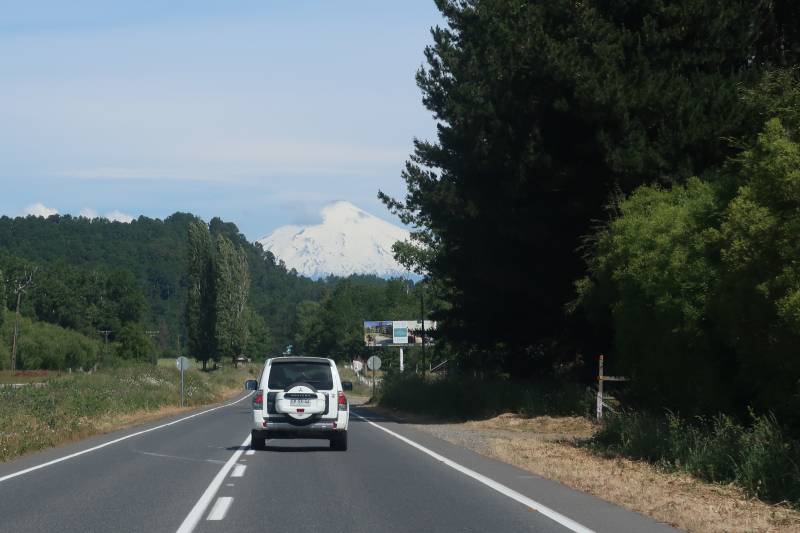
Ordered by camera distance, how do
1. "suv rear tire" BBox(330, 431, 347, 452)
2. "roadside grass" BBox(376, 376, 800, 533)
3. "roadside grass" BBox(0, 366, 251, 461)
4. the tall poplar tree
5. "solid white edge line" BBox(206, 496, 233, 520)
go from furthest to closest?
the tall poplar tree
"roadside grass" BBox(0, 366, 251, 461)
"suv rear tire" BBox(330, 431, 347, 452)
"roadside grass" BBox(376, 376, 800, 533)
"solid white edge line" BBox(206, 496, 233, 520)

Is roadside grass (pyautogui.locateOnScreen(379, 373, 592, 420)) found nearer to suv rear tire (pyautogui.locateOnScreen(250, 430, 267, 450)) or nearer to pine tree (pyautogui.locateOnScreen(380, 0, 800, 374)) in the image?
pine tree (pyautogui.locateOnScreen(380, 0, 800, 374))

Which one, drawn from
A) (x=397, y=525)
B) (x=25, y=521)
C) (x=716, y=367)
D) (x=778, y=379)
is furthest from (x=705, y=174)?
(x=25, y=521)

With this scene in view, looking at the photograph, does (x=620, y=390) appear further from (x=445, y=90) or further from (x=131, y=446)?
(x=445, y=90)

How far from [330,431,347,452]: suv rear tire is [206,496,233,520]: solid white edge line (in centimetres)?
788

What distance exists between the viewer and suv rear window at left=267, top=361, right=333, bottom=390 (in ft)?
69.5

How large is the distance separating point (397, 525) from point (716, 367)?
10.4m

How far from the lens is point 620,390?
30.6 m

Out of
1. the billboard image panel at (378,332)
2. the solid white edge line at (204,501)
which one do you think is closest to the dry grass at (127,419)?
the solid white edge line at (204,501)

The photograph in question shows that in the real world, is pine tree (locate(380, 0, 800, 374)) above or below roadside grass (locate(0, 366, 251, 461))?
above

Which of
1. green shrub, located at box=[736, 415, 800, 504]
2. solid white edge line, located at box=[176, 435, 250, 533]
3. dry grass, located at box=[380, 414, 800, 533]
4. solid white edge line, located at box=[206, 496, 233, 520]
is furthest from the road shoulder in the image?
solid white edge line, located at box=[176, 435, 250, 533]

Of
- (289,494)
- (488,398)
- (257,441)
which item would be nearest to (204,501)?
(289,494)

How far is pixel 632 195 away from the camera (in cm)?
2891

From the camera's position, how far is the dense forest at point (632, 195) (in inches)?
667

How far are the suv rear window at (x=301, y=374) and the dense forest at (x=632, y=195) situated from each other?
6.92 metres
